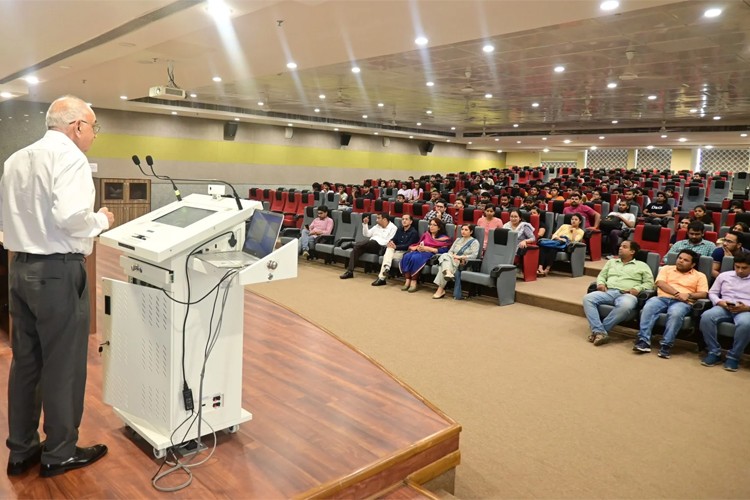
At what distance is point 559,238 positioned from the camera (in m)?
7.87

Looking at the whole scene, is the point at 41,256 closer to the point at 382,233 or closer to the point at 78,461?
the point at 78,461

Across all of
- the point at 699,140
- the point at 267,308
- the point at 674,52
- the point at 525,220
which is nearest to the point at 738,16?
the point at 674,52

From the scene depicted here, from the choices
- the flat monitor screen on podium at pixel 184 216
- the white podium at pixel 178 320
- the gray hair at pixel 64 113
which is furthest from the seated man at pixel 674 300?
the gray hair at pixel 64 113

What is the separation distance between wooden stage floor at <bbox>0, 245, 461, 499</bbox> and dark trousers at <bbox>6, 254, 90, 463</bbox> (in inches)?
7.9

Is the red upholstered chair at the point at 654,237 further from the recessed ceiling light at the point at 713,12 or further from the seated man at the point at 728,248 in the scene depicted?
the recessed ceiling light at the point at 713,12

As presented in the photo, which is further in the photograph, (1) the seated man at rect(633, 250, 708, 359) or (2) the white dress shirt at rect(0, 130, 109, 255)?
(1) the seated man at rect(633, 250, 708, 359)

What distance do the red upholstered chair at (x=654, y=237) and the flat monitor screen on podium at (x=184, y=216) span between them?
5.85 m

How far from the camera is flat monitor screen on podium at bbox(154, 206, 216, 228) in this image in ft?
7.94

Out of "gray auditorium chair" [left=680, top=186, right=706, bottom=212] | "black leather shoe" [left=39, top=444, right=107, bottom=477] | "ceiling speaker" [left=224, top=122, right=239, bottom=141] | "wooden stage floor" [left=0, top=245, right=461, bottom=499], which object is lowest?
"wooden stage floor" [left=0, top=245, right=461, bottom=499]

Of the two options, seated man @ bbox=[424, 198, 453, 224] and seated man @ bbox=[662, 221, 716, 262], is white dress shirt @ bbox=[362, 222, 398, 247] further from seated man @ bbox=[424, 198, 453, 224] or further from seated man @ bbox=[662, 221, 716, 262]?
seated man @ bbox=[662, 221, 716, 262]

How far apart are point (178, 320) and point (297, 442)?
812 mm

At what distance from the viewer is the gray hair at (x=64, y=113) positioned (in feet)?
7.02

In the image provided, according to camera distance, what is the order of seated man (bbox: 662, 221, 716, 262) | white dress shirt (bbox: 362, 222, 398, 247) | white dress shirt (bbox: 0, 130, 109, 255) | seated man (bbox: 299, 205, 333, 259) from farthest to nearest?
seated man (bbox: 299, 205, 333, 259)
white dress shirt (bbox: 362, 222, 398, 247)
seated man (bbox: 662, 221, 716, 262)
white dress shirt (bbox: 0, 130, 109, 255)

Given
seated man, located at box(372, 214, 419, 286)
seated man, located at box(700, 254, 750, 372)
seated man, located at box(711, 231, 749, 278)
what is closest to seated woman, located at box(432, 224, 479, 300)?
seated man, located at box(372, 214, 419, 286)
